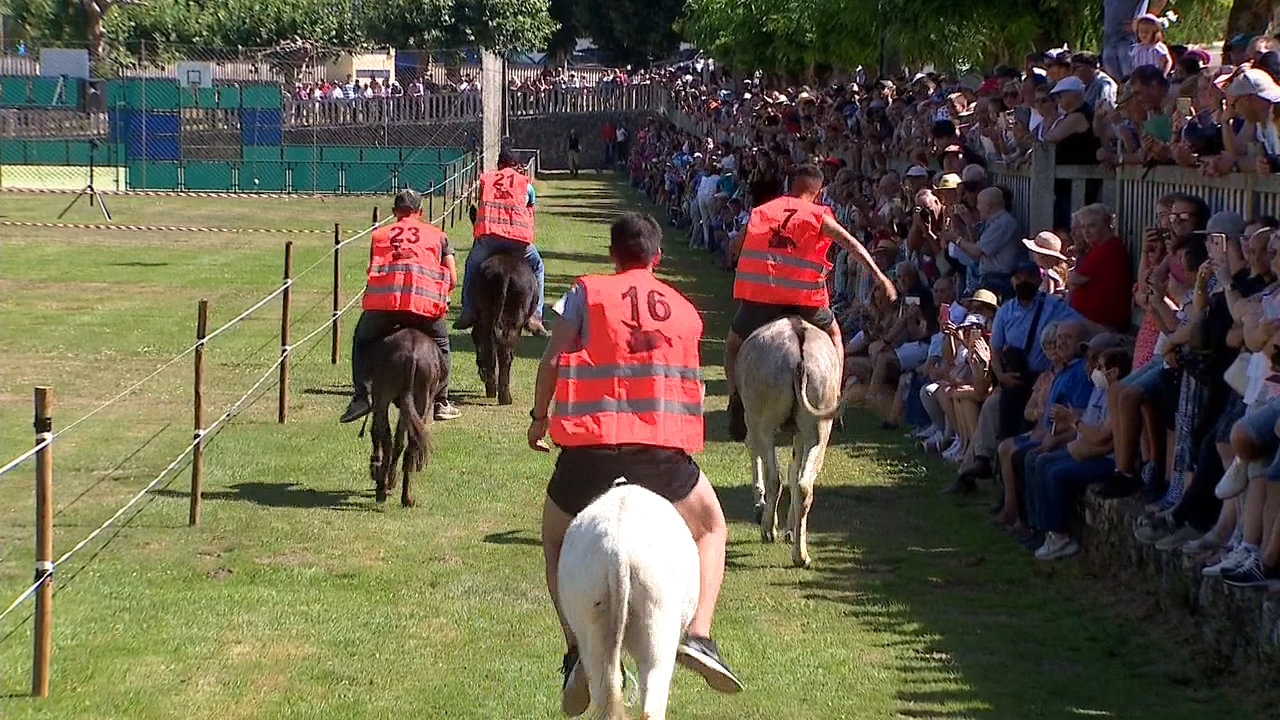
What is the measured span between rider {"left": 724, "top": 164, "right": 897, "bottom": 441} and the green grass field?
1.52m

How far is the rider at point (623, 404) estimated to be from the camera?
320 inches

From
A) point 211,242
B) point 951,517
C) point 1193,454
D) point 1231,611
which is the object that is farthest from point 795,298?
point 211,242

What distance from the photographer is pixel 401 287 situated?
47.0 ft

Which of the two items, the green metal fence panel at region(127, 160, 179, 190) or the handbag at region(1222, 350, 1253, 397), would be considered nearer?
the handbag at region(1222, 350, 1253, 397)

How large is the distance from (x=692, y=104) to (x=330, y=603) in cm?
4732

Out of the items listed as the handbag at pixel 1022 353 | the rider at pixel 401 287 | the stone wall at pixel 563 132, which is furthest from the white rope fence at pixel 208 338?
the stone wall at pixel 563 132

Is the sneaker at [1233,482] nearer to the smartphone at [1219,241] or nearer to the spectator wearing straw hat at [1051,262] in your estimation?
the smartphone at [1219,241]

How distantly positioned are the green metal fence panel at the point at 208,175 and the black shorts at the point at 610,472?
161 ft

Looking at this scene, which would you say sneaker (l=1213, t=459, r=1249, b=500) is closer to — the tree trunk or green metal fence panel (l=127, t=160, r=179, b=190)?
the tree trunk

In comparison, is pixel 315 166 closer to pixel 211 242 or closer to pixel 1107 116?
pixel 211 242

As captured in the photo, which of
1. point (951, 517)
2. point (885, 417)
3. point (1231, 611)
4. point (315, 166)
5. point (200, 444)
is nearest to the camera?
point (1231, 611)

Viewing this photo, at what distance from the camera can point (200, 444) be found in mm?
13219

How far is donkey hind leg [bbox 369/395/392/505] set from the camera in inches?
562

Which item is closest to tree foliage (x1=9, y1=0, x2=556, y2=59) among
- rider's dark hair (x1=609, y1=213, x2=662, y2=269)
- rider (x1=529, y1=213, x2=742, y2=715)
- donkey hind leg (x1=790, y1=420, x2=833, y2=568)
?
donkey hind leg (x1=790, y1=420, x2=833, y2=568)
